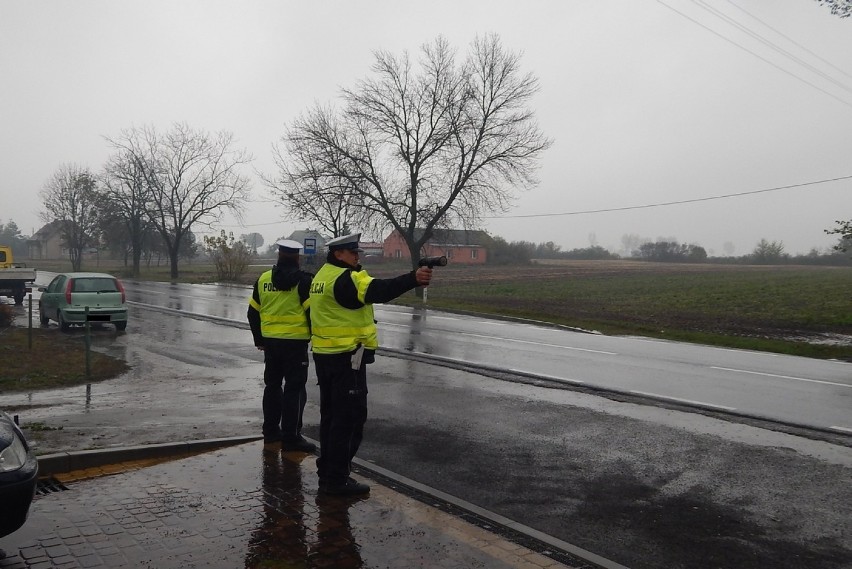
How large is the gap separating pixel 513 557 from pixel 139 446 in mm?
3749

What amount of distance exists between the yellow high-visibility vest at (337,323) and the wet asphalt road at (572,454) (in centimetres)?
148

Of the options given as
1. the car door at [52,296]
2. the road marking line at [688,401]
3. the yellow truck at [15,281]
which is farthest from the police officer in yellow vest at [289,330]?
the yellow truck at [15,281]

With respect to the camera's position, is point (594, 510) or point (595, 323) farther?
point (595, 323)

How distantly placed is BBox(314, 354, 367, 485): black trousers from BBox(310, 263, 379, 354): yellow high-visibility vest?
0.09m

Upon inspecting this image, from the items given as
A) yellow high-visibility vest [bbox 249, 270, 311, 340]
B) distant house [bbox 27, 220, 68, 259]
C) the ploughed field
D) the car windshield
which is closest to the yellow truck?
the car windshield

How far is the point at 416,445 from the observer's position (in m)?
7.10

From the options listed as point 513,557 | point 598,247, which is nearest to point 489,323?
point 513,557

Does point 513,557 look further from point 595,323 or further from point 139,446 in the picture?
point 595,323

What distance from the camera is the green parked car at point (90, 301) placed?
17500 mm

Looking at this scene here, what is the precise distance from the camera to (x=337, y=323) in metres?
5.38

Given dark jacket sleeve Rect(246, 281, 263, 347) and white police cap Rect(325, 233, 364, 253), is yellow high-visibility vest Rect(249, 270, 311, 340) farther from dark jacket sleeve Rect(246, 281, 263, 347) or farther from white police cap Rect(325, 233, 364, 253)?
white police cap Rect(325, 233, 364, 253)

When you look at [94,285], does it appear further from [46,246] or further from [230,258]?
[46,246]

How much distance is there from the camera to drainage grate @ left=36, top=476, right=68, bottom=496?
211 inches

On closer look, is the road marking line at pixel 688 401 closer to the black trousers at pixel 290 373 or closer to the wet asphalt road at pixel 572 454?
the wet asphalt road at pixel 572 454
